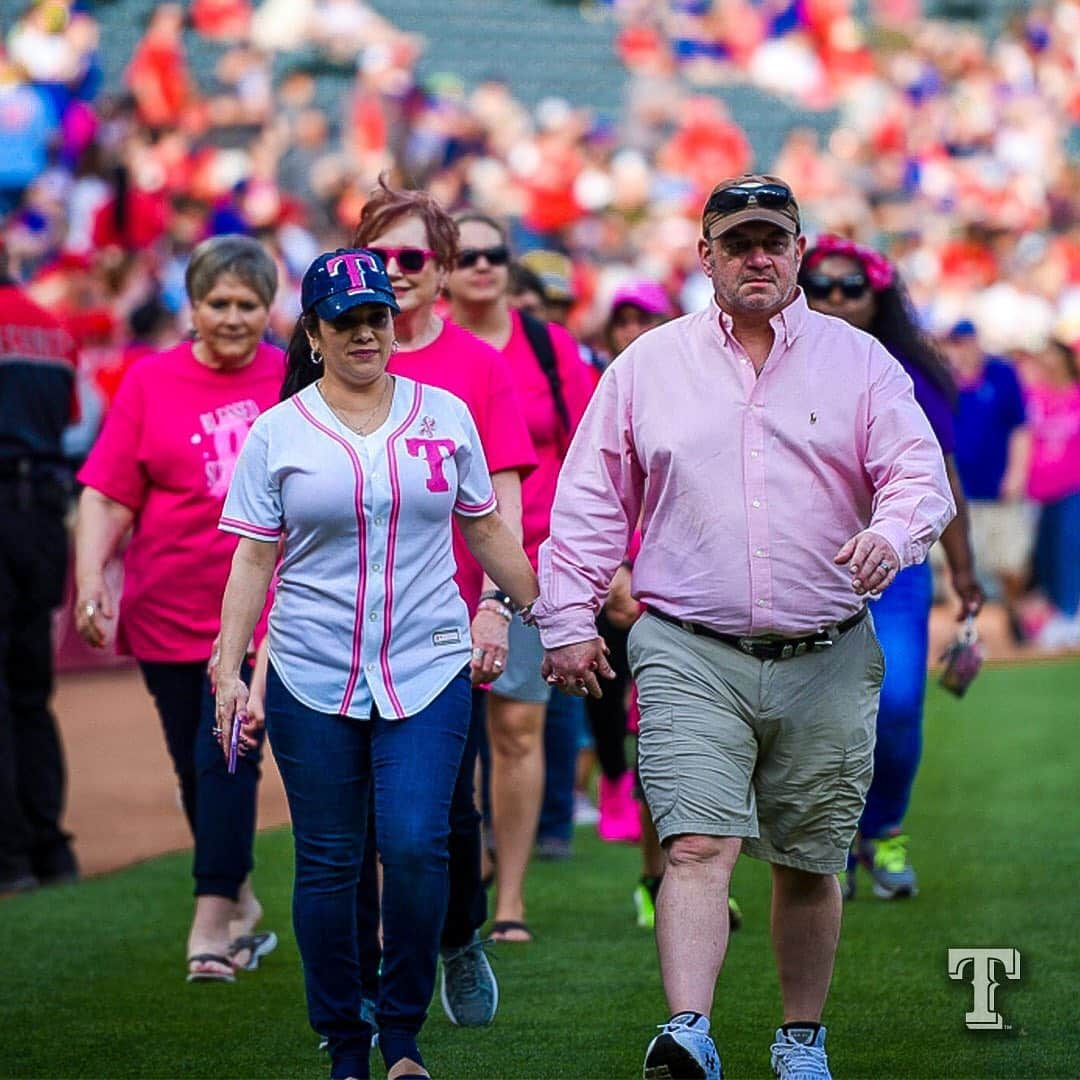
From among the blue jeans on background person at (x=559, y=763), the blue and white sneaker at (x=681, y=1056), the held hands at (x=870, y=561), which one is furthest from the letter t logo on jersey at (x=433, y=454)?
the blue jeans on background person at (x=559, y=763)

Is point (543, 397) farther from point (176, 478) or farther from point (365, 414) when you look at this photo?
point (365, 414)

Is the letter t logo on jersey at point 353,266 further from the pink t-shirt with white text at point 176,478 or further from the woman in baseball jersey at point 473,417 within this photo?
the pink t-shirt with white text at point 176,478

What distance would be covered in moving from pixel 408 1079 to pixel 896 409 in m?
1.80

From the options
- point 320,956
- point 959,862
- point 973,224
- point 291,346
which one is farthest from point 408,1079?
point 973,224

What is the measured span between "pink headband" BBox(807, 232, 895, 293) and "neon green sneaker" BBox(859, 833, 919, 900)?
191 cm

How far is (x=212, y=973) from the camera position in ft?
21.1

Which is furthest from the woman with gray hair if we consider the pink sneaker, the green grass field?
the pink sneaker

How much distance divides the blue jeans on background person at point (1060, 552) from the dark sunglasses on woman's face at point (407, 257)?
1240 centimetres

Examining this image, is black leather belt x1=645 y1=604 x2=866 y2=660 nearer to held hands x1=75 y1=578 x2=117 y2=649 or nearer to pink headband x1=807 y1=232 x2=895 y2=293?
held hands x1=75 y1=578 x2=117 y2=649

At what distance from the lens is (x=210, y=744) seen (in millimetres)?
6355

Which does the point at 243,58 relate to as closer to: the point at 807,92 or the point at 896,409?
the point at 807,92

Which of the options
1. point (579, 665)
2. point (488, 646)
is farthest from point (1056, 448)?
point (579, 665)

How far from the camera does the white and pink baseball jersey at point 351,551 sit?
472cm

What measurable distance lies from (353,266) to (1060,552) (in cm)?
1351
